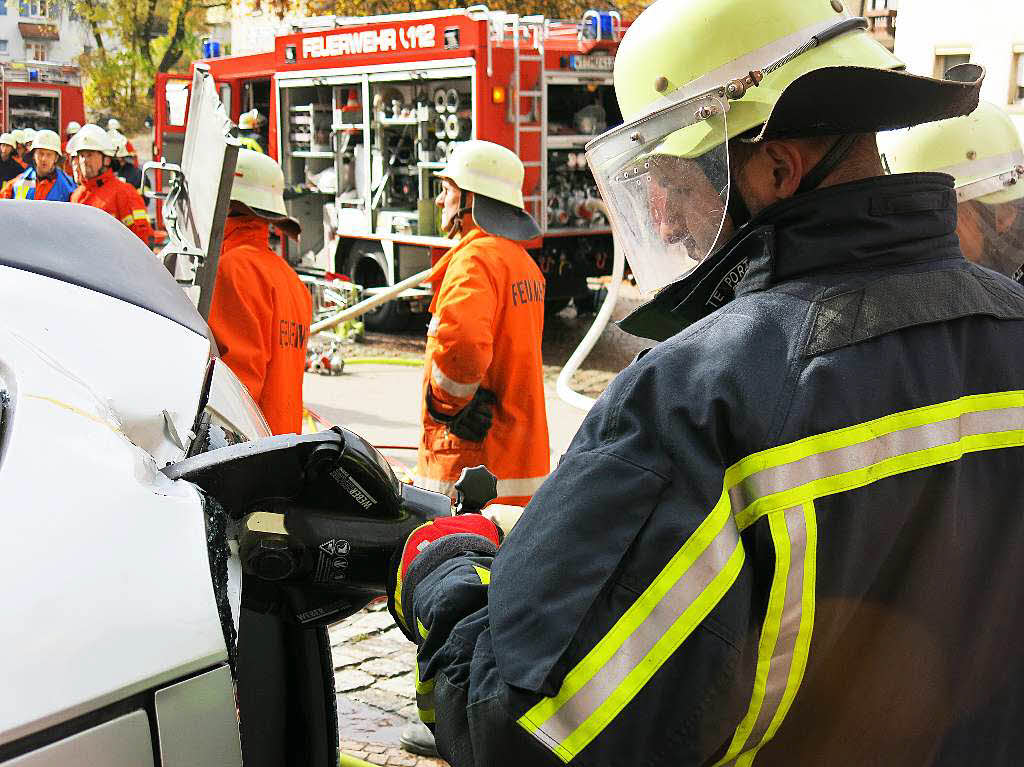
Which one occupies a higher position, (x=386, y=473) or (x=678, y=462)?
(x=678, y=462)

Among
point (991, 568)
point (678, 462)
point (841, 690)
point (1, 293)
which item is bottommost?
point (841, 690)

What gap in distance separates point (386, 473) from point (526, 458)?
9.60ft

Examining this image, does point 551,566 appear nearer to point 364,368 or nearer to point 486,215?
point 486,215

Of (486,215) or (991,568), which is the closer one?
(991,568)

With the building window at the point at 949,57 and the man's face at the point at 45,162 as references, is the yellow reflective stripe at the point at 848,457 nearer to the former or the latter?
the building window at the point at 949,57

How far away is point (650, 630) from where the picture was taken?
131cm

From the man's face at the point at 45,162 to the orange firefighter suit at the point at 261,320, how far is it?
7.66 metres

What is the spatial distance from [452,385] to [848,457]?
3239 millimetres

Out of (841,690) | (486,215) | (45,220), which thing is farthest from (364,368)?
(841,690)

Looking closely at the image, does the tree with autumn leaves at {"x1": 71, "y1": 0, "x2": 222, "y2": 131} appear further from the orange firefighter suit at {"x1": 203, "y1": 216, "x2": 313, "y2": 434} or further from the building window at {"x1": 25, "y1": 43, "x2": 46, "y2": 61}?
the orange firefighter suit at {"x1": 203, "y1": 216, "x2": 313, "y2": 434}

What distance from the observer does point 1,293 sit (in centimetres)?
174

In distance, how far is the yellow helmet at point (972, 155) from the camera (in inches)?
143

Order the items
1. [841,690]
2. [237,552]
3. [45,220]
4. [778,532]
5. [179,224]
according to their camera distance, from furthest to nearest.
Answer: [179,224] < [45,220] < [237,552] < [841,690] < [778,532]

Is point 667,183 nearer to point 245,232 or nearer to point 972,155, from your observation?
point 972,155
